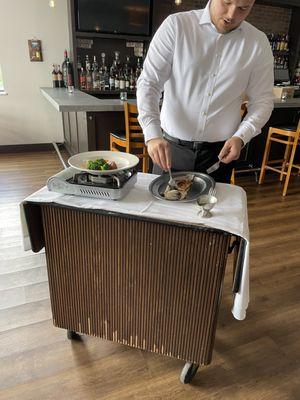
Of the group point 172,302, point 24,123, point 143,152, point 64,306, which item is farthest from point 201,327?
point 24,123

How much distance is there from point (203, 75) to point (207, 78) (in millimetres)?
23

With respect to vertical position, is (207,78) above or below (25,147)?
above

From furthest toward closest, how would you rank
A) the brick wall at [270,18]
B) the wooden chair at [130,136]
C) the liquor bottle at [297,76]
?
the liquor bottle at [297,76], the brick wall at [270,18], the wooden chair at [130,136]

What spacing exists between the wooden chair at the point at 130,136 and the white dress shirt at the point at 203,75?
1061 mm

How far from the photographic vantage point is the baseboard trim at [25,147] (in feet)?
14.5

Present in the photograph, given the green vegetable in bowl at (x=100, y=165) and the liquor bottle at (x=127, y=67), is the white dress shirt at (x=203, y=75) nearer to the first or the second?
the green vegetable in bowl at (x=100, y=165)

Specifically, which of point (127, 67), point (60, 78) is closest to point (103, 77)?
point (127, 67)

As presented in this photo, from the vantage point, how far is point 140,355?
1.44 metres

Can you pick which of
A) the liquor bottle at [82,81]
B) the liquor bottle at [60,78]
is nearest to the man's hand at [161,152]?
the liquor bottle at [82,81]

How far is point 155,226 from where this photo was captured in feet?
3.47

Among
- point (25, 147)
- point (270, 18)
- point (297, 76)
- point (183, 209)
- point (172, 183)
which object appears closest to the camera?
point (183, 209)

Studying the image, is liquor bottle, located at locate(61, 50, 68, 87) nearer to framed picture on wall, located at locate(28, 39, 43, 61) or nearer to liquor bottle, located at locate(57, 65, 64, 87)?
liquor bottle, located at locate(57, 65, 64, 87)

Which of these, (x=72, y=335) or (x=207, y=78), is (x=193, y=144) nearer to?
(x=207, y=78)

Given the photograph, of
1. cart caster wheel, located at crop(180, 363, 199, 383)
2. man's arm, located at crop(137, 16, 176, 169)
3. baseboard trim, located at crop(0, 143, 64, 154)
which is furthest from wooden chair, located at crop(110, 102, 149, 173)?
baseboard trim, located at crop(0, 143, 64, 154)
